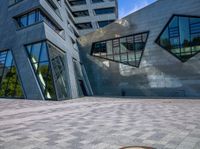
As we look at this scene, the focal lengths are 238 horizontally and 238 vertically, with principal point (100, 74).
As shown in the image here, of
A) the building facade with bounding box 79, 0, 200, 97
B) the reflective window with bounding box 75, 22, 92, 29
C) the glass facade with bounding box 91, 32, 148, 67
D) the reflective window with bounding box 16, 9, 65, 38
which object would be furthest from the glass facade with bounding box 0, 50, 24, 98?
the reflective window with bounding box 75, 22, 92, 29

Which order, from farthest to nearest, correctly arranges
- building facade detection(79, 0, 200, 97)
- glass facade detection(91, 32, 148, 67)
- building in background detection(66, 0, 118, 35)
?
building in background detection(66, 0, 118, 35)
glass facade detection(91, 32, 148, 67)
building facade detection(79, 0, 200, 97)

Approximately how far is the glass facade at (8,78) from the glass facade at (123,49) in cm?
1297

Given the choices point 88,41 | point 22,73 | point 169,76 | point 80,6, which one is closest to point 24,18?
point 22,73

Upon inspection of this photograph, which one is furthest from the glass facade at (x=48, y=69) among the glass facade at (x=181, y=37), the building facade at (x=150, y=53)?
the glass facade at (x=181, y=37)

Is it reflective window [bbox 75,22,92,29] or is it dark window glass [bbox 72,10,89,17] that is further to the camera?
dark window glass [bbox 72,10,89,17]

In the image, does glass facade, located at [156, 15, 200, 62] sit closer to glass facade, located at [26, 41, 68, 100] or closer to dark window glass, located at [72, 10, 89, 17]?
glass facade, located at [26, 41, 68, 100]

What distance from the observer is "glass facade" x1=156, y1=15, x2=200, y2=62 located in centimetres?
2692

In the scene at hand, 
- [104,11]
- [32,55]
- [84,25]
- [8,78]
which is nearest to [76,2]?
[84,25]

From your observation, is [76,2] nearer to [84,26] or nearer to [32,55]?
[84,26]

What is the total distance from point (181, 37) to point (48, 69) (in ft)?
52.2

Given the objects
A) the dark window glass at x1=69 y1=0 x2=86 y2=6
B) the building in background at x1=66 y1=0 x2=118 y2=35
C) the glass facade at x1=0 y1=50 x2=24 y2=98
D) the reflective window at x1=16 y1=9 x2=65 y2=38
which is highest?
the dark window glass at x1=69 y1=0 x2=86 y2=6

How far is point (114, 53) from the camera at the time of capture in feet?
113

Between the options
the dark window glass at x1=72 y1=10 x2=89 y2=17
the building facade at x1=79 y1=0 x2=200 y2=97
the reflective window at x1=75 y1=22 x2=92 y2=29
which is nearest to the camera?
the building facade at x1=79 y1=0 x2=200 y2=97

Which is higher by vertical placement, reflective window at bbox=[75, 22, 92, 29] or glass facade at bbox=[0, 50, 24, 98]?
reflective window at bbox=[75, 22, 92, 29]
